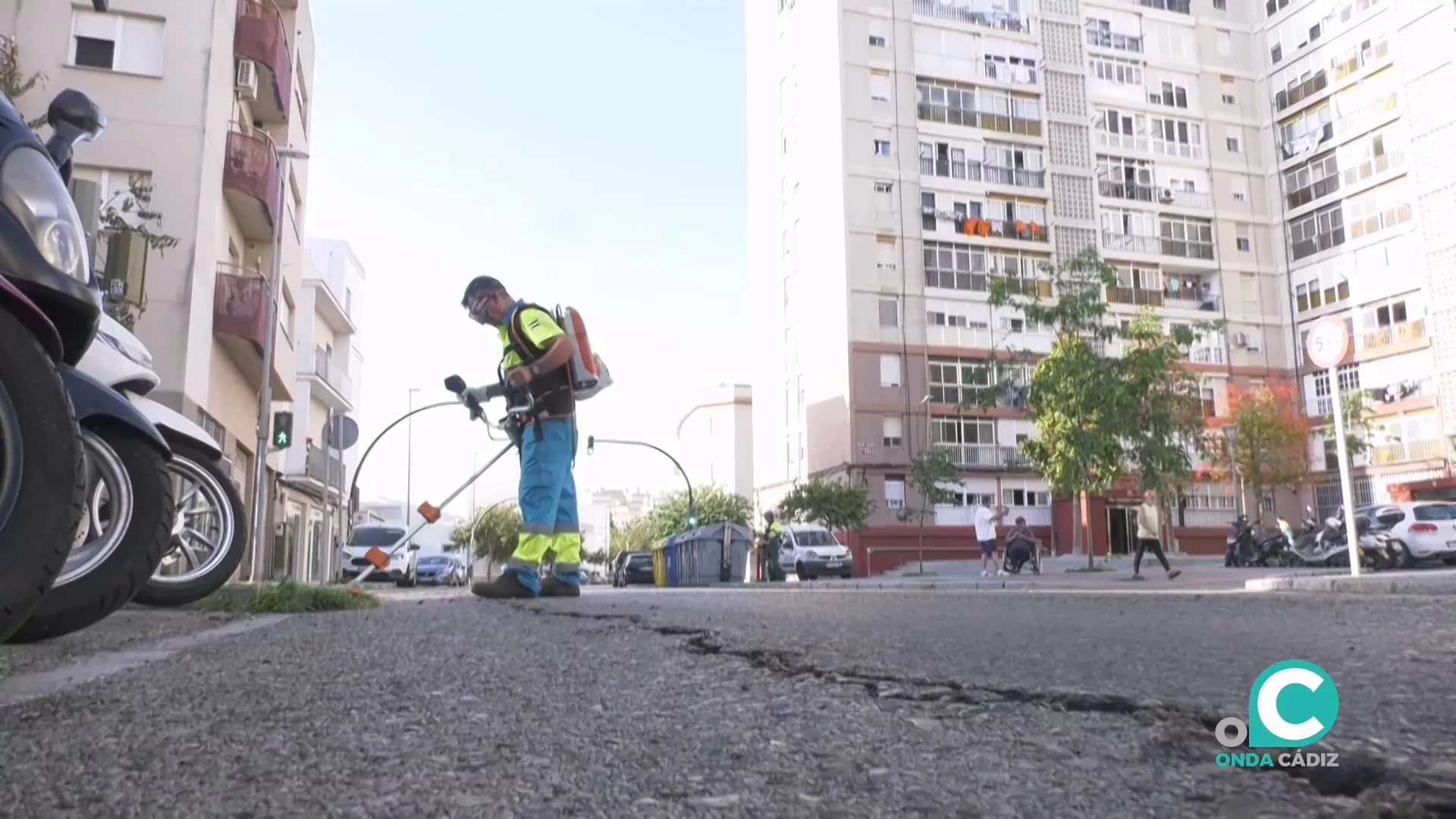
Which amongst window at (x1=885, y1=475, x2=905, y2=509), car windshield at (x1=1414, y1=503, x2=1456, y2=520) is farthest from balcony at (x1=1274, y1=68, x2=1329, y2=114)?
car windshield at (x1=1414, y1=503, x2=1456, y2=520)

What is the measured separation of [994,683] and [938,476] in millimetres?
39122

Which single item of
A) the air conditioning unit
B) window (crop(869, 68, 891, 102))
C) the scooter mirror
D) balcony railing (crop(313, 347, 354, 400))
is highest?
window (crop(869, 68, 891, 102))

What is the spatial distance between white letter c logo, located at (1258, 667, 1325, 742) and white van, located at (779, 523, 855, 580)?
32.3 m

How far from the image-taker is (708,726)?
77.5 inches

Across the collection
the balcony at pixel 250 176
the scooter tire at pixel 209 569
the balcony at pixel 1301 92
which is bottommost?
the scooter tire at pixel 209 569

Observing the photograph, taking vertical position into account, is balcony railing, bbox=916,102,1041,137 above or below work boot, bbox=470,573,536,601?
above

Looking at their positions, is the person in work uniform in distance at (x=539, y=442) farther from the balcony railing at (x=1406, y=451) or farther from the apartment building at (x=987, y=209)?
the balcony railing at (x=1406, y=451)

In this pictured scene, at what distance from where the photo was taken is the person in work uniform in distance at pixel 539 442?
291 inches

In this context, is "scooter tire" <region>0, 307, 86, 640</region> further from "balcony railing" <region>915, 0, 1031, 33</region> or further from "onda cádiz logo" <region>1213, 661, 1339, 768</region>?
"balcony railing" <region>915, 0, 1031, 33</region>

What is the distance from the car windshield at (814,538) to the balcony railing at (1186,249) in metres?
24.4

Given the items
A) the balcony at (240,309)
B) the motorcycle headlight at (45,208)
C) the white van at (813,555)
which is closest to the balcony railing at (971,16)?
the white van at (813,555)

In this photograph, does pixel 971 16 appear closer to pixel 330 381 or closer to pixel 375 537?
pixel 330 381

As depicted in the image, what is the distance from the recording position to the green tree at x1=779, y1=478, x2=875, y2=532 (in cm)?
4234

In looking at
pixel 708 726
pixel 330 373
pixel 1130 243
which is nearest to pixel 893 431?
pixel 1130 243
